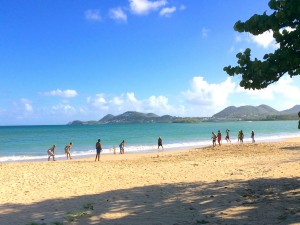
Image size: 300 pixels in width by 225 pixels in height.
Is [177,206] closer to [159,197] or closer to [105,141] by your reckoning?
[159,197]

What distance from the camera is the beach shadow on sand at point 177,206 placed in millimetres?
8211

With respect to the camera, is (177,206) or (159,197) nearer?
(177,206)

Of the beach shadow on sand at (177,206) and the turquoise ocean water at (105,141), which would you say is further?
the turquoise ocean water at (105,141)

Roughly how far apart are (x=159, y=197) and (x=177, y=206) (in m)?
1.33

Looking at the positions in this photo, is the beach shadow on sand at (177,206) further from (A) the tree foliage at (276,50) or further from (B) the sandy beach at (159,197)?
(A) the tree foliage at (276,50)

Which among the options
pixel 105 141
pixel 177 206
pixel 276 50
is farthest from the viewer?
pixel 105 141

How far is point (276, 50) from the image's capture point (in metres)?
7.94

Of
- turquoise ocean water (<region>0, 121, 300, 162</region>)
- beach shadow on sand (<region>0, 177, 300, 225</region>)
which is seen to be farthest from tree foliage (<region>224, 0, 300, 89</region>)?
turquoise ocean water (<region>0, 121, 300, 162</region>)

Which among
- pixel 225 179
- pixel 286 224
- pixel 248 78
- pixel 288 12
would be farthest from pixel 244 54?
pixel 225 179

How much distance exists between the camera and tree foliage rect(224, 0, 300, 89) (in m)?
7.58

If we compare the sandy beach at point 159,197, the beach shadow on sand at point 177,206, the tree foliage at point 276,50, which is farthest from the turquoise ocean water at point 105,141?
the tree foliage at point 276,50

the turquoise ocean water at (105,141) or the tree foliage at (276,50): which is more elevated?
the tree foliage at (276,50)

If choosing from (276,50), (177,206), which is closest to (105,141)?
(177,206)

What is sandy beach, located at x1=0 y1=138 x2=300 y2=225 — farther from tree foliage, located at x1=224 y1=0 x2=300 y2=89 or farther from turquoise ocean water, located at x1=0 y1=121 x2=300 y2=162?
turquoise ocean water, located at x1=0 y1=121 x2=300 y2=162
